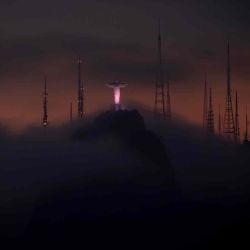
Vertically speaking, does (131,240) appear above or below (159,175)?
below

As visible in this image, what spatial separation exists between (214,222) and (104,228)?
1277 inches

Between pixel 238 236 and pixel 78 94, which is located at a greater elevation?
pixel 78 94

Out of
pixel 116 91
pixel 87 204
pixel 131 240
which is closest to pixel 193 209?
pixel 131 240

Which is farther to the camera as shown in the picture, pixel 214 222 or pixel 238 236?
pixel 214 222

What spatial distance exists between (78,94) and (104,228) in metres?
45.5

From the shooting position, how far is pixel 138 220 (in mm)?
145625

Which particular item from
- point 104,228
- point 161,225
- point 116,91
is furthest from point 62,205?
point 116,91

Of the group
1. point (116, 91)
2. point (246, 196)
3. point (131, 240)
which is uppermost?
point (116, 91)

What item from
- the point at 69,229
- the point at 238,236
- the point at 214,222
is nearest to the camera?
the point at 238,236

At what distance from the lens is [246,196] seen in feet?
503

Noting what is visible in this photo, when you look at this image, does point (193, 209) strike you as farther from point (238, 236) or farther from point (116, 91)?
point (116, 91)

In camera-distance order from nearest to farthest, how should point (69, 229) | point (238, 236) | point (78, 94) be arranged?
point (238, 236), point (69, 229), point (78, 94)

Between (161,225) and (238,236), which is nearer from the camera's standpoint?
(238,236)

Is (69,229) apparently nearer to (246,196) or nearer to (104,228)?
(104,228)
